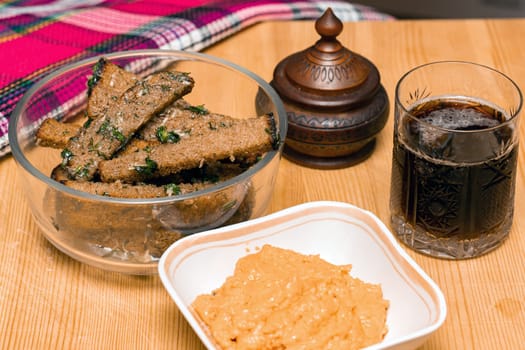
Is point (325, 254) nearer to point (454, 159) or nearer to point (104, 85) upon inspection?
point (454, 159)

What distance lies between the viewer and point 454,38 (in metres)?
1.86

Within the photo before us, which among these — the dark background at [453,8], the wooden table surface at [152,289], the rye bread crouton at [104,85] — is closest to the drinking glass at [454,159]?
the wooden table surface at [152,289]

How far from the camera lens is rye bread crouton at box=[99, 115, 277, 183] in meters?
1.19

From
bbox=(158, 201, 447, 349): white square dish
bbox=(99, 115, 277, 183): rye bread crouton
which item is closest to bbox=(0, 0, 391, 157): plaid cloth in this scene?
bbox=(99, 115, 277, 183): rye bread crouton

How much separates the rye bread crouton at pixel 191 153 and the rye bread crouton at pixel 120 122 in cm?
4

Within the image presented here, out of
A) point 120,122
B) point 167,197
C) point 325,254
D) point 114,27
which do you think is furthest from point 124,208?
point 114,27

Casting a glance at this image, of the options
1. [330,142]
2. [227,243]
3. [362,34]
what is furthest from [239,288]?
[362,34]

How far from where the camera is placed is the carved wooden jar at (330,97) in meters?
1.38

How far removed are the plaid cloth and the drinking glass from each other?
2.27ft

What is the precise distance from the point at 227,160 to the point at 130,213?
0.64ft

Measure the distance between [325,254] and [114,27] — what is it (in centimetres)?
90

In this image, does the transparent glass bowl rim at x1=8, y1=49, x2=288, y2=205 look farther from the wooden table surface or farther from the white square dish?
the wooden table surface

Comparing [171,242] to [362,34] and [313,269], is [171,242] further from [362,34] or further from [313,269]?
[362,34]

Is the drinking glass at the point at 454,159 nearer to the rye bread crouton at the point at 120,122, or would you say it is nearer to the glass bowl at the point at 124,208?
the glass bowl at the point at 124,208
